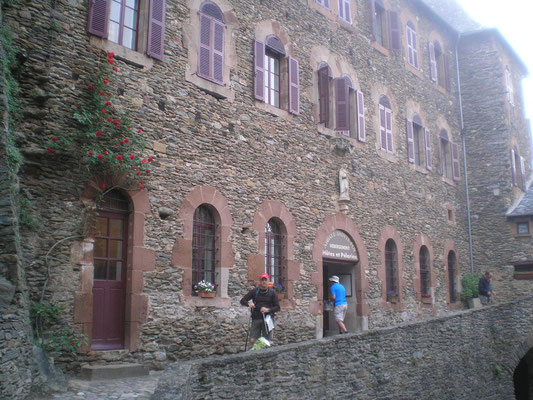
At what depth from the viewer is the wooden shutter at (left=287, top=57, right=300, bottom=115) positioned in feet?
40.2

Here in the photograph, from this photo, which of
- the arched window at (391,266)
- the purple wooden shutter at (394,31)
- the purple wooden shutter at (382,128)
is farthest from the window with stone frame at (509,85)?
the arched window at (391,266)


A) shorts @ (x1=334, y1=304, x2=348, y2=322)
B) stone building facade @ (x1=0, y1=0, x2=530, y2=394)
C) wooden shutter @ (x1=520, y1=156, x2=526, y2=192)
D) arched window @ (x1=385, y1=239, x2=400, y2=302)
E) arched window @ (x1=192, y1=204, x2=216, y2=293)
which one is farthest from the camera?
wooden shutter @ (x1=520, y1=156, x2=526, y2=192)

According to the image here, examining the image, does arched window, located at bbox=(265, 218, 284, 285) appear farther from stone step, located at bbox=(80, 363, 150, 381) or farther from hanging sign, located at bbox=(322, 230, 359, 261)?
stone step, located at bbox=(80, 363, 150, 381)

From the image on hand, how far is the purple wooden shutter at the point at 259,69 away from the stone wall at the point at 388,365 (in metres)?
4.78

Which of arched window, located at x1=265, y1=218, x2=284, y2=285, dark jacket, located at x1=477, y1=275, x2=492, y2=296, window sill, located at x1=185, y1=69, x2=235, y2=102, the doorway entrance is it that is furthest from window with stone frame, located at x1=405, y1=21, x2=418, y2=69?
the doorway entrance

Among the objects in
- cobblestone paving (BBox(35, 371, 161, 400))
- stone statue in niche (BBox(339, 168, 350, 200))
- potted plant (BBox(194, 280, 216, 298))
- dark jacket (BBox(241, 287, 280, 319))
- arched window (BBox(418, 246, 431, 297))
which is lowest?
cobblestone paving (BBox(35, 371, 161, 400))

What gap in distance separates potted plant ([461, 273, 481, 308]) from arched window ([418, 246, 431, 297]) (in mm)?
2105

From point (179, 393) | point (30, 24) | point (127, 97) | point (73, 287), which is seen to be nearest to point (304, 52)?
point (127, 97)

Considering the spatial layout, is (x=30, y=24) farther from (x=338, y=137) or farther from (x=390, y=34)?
(x=390, y=34)

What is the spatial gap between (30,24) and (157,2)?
2.27 metres

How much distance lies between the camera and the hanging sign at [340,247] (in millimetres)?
12811

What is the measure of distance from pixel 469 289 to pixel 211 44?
38.6 feet

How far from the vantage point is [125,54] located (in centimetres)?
919

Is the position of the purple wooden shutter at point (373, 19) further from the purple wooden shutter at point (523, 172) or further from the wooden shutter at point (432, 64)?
the purple wooden shutter at point (523, 172)
